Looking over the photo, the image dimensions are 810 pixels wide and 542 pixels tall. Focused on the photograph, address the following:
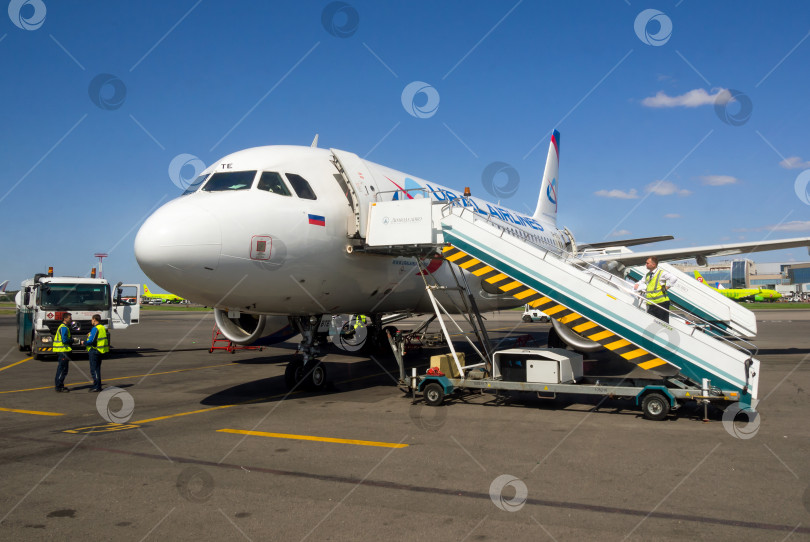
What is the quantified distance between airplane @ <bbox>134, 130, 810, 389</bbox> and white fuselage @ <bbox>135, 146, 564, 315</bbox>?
2cm

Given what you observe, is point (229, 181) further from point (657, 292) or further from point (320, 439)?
point (657, 292)

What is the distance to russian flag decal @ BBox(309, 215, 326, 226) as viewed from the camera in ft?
35.5

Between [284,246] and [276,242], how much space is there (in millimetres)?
184

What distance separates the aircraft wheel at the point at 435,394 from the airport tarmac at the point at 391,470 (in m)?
0.22

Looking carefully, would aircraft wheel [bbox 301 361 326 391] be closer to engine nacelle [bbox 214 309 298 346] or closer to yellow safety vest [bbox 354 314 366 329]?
engine nacelle [bbox 214 309 298 346]

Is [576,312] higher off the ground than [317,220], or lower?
lower

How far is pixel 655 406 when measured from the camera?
959cm

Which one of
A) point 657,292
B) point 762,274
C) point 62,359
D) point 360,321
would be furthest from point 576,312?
point 762,274

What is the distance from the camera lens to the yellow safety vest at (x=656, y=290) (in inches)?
435

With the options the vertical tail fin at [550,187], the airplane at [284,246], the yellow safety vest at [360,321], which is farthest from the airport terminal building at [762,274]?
the airplane at [284,246]

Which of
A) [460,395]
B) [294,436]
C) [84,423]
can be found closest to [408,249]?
[460,395]

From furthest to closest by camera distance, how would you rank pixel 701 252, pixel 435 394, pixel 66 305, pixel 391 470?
pixel 66 305, pixel 701 252, pixel 435 394, pixel 391 470

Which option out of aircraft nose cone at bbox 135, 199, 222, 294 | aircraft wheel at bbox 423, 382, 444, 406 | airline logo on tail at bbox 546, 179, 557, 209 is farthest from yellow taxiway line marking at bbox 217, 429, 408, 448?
airline logo on tail at bbox 546, 179, 557, 209

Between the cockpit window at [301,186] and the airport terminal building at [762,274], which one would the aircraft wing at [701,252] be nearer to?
the cockpit window at [301,186]
